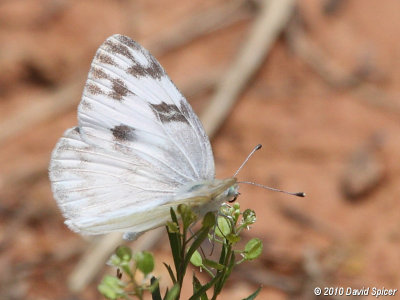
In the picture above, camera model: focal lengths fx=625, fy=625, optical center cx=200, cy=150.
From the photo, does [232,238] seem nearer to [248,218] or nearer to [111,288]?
[248,218]

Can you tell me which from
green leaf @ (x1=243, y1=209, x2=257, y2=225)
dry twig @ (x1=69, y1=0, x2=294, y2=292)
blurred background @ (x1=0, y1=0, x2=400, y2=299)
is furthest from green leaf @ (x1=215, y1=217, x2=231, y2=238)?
dry twig @ (x1=69, y1=0, x2=294, y2=292)

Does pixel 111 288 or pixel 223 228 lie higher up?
pixel 111 288

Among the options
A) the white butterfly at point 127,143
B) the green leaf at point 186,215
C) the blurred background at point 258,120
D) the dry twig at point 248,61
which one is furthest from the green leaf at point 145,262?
the dry twig at point 248,61

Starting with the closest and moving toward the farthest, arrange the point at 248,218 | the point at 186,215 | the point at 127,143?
the point at 186,215 < the point at 248,218 < the point at 127,143

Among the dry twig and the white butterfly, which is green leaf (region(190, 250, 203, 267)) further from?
the dry twig

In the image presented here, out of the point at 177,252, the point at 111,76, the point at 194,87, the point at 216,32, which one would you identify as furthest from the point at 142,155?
the point at 216,32

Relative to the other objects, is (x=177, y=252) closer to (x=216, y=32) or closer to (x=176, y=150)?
(x=176, y=150)

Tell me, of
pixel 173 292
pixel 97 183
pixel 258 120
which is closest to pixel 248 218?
pixel 173 292

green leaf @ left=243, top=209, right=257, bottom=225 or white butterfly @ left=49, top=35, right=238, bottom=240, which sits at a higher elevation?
white butterfly @ left=49, top=35, right=238, bottom=240
